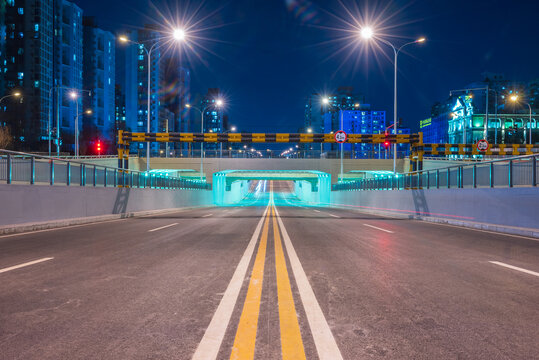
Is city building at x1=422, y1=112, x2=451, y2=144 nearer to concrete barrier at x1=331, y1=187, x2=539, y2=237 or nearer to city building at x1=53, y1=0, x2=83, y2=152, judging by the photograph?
city building at x1=53, y1=0, x2=83, y2=152

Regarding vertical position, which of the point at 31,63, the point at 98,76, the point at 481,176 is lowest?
the point at 481,176

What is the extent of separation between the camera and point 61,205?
14.0 metres

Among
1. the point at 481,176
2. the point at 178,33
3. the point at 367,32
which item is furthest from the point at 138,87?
the point at 481,176

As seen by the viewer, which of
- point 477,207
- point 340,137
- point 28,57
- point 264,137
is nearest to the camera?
point 477,207

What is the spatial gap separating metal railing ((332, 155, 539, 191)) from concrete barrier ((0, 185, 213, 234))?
15557 millimetres

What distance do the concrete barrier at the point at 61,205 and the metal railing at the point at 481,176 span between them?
15.6m

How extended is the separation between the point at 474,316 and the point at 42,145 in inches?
3878

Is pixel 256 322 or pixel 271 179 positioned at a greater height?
pixel 271 179

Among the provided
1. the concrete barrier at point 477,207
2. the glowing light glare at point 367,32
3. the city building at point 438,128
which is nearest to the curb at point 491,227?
the concrete barrier at point 477,207

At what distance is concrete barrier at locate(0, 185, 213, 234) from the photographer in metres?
11.6

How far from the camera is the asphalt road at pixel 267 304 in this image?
10.8ft

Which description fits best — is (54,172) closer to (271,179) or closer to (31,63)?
(271,179)

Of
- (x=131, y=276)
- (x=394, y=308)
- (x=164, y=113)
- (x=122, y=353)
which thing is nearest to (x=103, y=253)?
(x=131, y=276)

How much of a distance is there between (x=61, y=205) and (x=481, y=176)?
53.4ft
